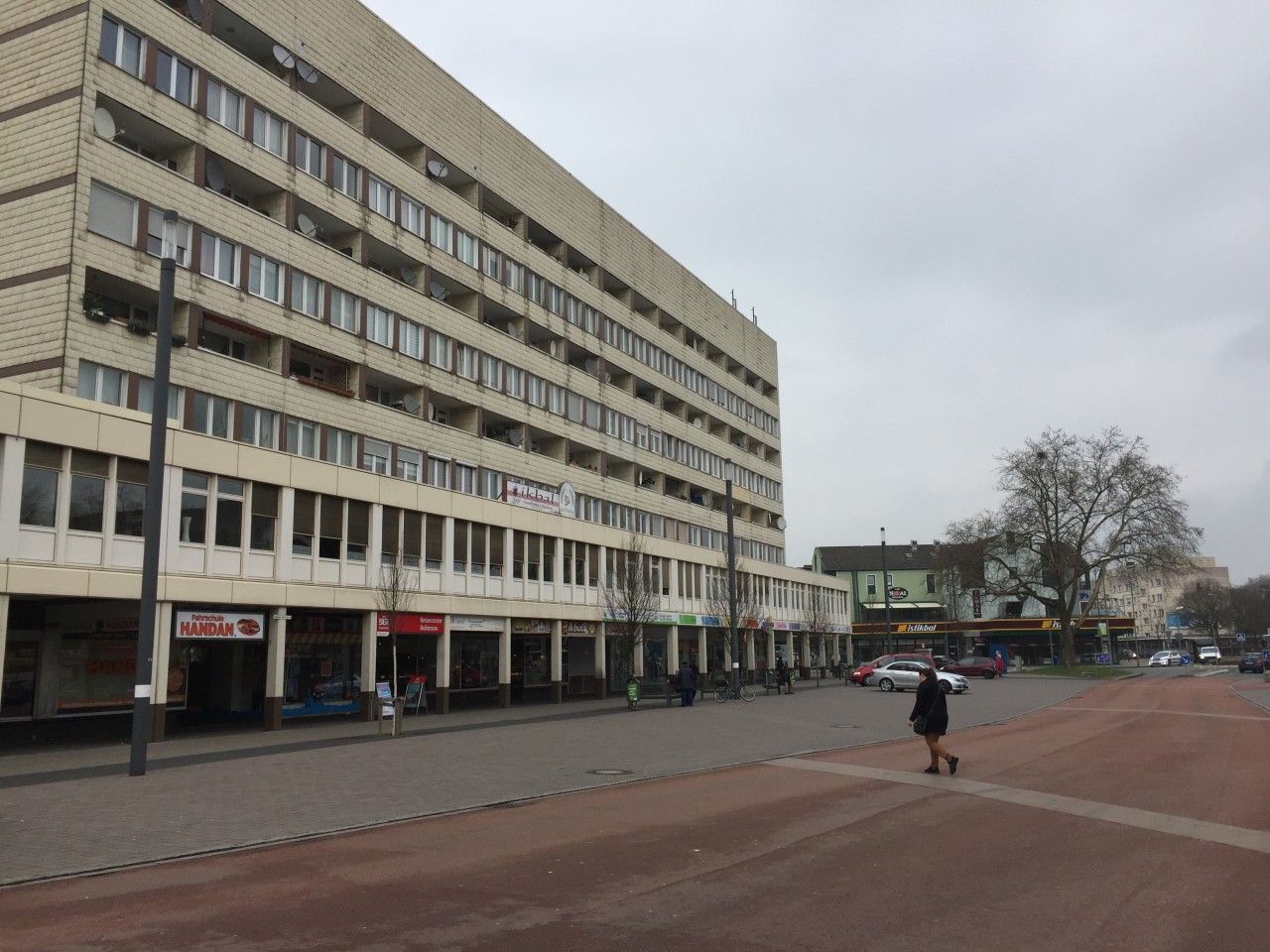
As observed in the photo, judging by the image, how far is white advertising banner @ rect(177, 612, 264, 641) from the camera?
80.3 ft

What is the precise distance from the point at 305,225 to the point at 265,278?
3203mm

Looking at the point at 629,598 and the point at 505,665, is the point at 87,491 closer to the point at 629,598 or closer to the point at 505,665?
the point at 505,665

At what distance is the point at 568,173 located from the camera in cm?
4909

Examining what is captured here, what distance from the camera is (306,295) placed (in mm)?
31891

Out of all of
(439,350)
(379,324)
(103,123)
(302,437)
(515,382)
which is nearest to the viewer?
(103,123)

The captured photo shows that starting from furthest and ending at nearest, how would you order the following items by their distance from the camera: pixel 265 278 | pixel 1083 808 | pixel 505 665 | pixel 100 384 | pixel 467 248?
pixel 467 248, pixel 505 665, pixel 265 278, pixel 100 384, pixel 1083 808

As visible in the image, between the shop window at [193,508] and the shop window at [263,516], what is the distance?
158 centimetres

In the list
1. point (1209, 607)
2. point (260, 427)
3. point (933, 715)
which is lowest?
point (933, 715)

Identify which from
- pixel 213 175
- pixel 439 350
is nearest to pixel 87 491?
pixel 213 175

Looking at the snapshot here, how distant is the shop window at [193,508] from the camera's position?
25.0 meters

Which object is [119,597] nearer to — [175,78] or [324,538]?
[324,538]

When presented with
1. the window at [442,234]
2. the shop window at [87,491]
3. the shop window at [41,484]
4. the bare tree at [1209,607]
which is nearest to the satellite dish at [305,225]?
the window at [442,234]

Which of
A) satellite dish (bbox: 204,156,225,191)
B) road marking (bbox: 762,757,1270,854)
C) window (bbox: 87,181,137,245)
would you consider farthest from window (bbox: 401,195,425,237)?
road marking (bbox: 762,757,1270,854)

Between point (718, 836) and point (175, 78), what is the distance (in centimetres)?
2692
